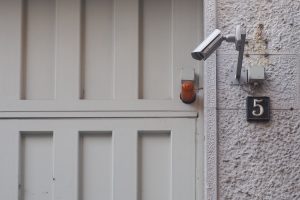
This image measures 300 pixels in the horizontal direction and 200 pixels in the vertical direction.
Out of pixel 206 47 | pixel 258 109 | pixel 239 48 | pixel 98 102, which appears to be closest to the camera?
pixel 206 47

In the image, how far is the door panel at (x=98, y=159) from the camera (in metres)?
2.78

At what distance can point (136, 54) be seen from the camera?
281cm

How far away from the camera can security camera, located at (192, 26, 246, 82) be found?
2.23 metres

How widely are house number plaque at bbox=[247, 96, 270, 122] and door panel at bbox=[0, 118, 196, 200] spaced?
0.34 metres

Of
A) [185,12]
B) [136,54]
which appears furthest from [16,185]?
[185,12]

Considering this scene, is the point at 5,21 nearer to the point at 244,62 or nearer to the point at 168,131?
the point at 168,131

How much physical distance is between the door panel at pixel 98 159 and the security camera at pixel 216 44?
553 millimetres

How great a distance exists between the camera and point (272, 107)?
2662mm

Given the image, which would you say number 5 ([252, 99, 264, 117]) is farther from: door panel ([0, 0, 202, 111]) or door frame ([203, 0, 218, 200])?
door panel ([0, 0, 202, 111])

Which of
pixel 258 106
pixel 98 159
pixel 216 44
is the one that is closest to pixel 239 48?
pixel 216 44

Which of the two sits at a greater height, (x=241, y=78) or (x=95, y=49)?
(x=95, y=49)

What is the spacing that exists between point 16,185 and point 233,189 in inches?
48.3

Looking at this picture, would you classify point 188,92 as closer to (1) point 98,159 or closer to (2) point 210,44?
(2) point 210,44

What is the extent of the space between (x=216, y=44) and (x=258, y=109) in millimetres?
519
